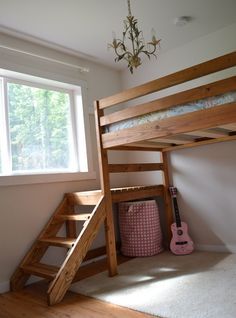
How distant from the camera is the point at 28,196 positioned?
8.27ft

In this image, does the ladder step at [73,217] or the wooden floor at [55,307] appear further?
the ladder step at [73,217]

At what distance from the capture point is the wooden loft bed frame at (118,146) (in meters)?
1.77

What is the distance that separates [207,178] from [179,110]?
1.22 m

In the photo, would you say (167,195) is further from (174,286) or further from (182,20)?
(182,20)

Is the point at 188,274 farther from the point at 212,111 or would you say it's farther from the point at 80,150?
the point at 80,150

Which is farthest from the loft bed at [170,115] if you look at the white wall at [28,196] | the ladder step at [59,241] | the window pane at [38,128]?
the window pane at [38,128]

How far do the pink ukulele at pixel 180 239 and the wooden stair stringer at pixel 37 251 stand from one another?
113cm

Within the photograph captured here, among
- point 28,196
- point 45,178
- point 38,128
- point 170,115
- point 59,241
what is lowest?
point 59,241

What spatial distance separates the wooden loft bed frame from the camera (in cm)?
177

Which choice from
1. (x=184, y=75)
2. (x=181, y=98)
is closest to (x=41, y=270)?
(x=181, y=98)

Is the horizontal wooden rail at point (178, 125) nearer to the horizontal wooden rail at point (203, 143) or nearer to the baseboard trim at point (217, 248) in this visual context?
the horizontal wooden rail at point (203, 143)

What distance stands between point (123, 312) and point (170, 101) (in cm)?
136

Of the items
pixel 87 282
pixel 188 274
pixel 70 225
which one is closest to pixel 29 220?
pixel 70 225

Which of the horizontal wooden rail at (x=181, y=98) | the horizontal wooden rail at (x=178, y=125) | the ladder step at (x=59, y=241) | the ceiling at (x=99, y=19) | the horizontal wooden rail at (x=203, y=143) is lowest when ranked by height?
the ladder step at (x=59, y=241)
